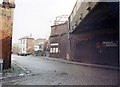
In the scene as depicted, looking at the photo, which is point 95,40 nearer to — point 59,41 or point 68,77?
point 68,77

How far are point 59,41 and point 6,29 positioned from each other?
95.8ft

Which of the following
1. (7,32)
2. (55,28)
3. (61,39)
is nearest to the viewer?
(7,32)

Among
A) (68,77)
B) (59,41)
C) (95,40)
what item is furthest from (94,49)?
(59,41)

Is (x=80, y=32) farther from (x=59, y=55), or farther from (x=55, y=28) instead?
(x=55, y=28)

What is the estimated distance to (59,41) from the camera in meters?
46.3

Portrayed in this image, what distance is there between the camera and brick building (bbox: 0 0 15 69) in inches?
672

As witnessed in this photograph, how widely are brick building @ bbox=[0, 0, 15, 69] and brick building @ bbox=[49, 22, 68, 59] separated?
23.4 metres

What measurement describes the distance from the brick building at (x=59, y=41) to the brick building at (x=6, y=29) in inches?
922

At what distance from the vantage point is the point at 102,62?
27859 millimetres

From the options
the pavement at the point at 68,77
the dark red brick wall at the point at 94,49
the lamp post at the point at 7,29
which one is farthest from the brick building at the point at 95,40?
the lamp post at the point at 7,29

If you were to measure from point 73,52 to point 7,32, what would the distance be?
19.8m

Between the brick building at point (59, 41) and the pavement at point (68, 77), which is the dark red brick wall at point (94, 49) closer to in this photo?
the brick building at point (59, 41)

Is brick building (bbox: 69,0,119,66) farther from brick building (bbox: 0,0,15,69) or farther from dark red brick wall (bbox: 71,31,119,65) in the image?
brick building (bbox: 0,0,15,69)

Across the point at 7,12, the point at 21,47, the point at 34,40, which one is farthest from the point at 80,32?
the point at 34,40
